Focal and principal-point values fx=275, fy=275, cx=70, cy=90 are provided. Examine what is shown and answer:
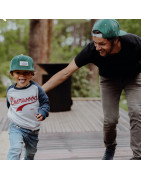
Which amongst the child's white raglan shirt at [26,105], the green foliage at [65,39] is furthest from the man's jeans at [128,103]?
the green foliage at [65,39]

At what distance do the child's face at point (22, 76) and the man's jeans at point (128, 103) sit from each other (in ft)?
2.72

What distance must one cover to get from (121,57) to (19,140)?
1174mm

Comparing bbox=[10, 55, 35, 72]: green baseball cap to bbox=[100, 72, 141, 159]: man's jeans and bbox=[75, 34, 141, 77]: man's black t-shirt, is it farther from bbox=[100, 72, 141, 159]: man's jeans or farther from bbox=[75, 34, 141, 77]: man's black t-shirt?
bbox=[100, 72, 141, 159]: man's jeans

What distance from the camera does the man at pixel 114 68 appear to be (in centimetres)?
233

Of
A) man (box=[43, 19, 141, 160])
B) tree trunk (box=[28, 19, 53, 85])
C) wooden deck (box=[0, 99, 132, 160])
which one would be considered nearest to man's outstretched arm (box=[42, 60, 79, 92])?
man (box=[43, 19, 141, 160])

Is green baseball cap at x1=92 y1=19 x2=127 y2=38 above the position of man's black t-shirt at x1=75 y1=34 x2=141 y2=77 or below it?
above

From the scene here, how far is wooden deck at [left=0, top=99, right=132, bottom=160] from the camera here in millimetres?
3295

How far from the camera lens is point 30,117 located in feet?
8.06

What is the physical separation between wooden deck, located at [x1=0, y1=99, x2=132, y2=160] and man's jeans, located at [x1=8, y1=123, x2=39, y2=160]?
24.1 inches

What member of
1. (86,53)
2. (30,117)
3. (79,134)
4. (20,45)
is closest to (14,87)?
(30,117)

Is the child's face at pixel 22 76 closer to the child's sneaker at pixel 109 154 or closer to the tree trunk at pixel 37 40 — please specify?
the child's sneaker at pixel 109 154
